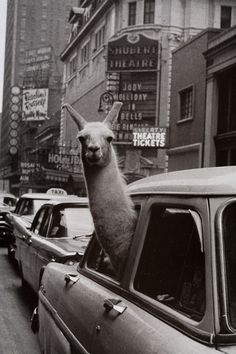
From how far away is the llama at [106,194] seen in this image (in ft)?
12.3

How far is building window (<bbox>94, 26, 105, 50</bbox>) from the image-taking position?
53.6 m

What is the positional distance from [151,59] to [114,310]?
41.0 m

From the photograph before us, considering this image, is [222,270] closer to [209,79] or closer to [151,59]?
[209,79]

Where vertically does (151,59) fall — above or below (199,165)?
above

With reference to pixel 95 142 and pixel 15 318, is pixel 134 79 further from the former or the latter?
pixel 95 142

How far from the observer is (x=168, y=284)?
319cm

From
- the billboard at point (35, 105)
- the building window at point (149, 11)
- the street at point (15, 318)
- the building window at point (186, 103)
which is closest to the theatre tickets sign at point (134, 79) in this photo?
the building window at point (149, 11)

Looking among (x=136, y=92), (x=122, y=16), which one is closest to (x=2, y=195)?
(x=136, y=92)

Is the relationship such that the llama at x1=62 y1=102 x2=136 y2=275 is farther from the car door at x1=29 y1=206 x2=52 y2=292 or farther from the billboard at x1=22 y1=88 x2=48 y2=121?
the billboard at x1=22 y1=88 x2=48 y2=121

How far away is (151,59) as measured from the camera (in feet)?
141

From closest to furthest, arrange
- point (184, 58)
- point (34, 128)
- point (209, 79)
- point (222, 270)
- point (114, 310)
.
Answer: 1. point (222, 270)
2. point (114, 310)
3. point (209, 79)
4. point (184, 58)
5. point (34, 128)

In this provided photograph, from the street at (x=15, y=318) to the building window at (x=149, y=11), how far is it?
37525 mm

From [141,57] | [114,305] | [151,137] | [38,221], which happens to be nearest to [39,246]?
[38,221]

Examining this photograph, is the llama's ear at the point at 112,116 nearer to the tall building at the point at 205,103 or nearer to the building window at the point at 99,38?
the tall building at the point at 205,103
